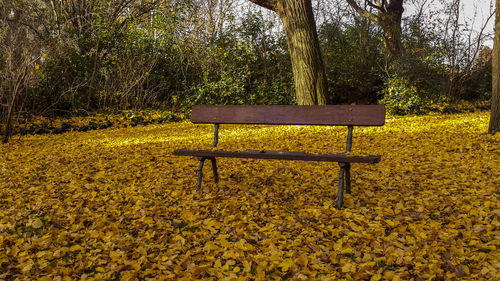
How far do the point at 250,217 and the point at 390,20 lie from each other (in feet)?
34.4

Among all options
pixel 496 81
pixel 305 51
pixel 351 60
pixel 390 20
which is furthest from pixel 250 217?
pixel 390 20

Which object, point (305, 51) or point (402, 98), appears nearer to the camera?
point (305, 51)

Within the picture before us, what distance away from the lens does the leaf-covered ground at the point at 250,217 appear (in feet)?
8.40

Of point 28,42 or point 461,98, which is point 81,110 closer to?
point 28,42

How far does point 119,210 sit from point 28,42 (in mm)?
6028

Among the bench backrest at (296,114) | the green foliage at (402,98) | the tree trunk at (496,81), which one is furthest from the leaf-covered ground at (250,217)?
Answer: the green foliage at (402,98)

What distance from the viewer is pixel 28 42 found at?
7961mm

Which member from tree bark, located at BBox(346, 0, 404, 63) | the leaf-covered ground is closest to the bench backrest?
the leaf-covered ground

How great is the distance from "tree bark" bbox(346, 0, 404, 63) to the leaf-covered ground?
6.14 meters

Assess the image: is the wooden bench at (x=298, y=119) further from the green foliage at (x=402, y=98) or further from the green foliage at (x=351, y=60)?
the green foliage at (x=351, y=60)

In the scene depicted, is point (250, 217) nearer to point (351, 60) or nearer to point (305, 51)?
point (305, 51)

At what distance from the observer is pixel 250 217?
3.43m

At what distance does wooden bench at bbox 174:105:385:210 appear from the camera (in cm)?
356

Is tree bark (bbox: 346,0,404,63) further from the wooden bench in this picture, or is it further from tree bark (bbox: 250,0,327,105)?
the wooden bench
